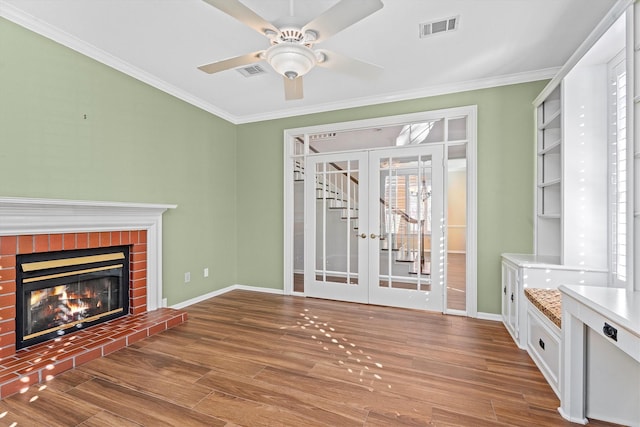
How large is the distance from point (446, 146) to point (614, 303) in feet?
8.20

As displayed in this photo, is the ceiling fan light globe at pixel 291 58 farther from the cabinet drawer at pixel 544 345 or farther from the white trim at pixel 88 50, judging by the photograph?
the cabinet drawer at pixel 544 345

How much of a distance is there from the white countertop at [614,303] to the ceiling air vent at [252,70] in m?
3.22

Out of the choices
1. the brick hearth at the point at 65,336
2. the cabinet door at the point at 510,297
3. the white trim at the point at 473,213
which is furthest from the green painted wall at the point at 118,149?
the cabinet door at the point at 510,297

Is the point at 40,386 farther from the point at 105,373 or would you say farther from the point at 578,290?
the point at 578,290

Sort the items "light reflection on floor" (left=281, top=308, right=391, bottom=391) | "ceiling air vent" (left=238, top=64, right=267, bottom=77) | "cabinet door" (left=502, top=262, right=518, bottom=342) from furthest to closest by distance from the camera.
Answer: "ceiling air vent" (left=238, top=64, right=267, bottom=77) < "cabinet door" (left=502, top=262, right=518, bottom=342) < "light reflection on floor" (left=281, top=308, right=391, bottom=391)

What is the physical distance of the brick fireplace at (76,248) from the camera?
223 centimetres

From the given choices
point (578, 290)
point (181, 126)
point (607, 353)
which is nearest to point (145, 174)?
point (181, 126)

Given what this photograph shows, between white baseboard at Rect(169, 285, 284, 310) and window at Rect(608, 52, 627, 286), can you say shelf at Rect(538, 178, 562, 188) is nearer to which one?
window at Rect(608, 52, 627, 286)

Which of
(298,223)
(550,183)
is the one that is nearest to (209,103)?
(298,223)

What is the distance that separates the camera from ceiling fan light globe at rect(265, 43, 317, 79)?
6.36ft

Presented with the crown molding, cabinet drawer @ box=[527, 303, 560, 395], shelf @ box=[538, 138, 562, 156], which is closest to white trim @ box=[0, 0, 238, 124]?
Answer: the crown molding

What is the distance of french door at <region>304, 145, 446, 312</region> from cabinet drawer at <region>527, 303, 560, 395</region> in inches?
47.4

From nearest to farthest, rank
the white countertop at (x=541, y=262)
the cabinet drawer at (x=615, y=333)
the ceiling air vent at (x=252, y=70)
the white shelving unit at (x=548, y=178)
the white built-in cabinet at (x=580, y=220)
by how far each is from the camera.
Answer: the cabinet drawer at (x=615, y=333) → the white built-in cabinet at (x=580, y=220) → the white countertop at (x=541, y=262) → the white shelving unit at (x=548, y=178) → the ceiling air vent at (x=252, y=70)

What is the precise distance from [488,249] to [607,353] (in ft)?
6.04
